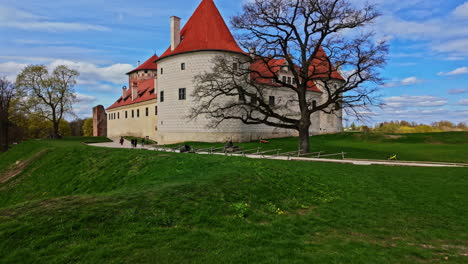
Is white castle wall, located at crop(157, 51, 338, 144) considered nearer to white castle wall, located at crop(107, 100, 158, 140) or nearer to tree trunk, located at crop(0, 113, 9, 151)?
white castle wall, located at crop(107, 100, 158, 140)

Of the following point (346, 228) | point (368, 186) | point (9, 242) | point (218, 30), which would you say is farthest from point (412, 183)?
point (218, 30)

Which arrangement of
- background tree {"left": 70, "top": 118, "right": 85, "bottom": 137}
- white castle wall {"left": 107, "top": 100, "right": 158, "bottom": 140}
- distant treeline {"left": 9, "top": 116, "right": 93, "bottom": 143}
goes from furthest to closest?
background tree {"left": 70, "top": 118, "right": 85, "bottom": 137} → distant treeline {"left": 9, "top": 116, "right": 93, "bottom": 143} → white castle wall {"left": 107, "top": 100, "right": 158, "bottom": 140}

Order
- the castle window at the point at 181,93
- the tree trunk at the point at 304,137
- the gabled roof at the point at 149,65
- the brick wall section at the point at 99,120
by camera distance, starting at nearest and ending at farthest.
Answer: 1. the tree trunk at the point at 304,137
2. the castle window at the point at 181,93
3. the gabled roof at the point at 149,65
4. the brick wall section at the point at 99,120

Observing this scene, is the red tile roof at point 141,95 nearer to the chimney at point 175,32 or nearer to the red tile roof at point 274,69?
the chimney at point 175,32

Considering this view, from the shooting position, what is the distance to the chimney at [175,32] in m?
38.6

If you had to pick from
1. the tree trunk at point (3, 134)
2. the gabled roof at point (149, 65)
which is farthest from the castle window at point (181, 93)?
the tree trunk at point (3, 134)

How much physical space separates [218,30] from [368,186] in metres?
30.7

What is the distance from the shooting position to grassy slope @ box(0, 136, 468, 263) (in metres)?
5.60

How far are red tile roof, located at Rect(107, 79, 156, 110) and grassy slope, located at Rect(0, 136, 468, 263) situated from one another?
1639 inches

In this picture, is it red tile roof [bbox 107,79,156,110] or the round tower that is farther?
red tile roof [bbox 107,79,156,110]

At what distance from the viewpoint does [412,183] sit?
13609 mm

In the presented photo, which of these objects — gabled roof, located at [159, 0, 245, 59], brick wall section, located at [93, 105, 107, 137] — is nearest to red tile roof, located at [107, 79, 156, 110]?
brick wall section, located at [93, 105, 107, 137]

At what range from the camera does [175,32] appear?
38844 mm

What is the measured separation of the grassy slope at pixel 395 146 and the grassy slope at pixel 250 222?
520 inches
